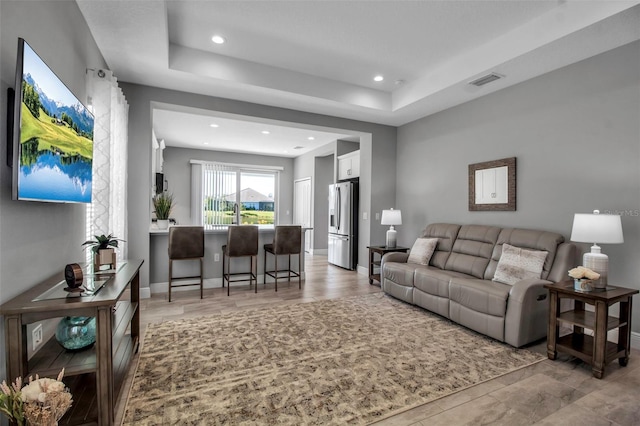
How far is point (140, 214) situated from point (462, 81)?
4.25 m

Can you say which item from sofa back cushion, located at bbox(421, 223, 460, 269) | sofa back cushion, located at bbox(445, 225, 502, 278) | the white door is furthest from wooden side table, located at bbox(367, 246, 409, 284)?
the white door

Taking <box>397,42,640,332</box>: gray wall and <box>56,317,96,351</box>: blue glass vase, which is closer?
<box>56,317,96,351</box>: blue glass vase

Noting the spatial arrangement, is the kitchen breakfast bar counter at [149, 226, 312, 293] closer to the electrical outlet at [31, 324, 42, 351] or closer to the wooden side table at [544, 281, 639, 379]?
the electrical outlet at [31, 324, 42, 351]

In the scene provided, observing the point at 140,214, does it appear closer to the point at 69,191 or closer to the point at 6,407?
the point at 69,191

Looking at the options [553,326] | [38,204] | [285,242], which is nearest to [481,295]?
[553,326]

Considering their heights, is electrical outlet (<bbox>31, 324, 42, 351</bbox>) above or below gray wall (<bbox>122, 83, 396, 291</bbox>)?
below

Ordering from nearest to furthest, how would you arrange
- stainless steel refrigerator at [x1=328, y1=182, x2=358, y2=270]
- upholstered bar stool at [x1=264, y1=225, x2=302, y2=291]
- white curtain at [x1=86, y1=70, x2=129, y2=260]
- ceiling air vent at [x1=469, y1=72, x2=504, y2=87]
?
white curtain at [x1=86, y1=70, x2=129, y2=260], ceiling air vent at [x1=469, y1=72, x2=504, y2=87], upholstered bar stool at [x1=264, y1=225, x2=302, y2=291], stainless steel refrigerator at [x1=328, y1=182, x2=358, y2=270]

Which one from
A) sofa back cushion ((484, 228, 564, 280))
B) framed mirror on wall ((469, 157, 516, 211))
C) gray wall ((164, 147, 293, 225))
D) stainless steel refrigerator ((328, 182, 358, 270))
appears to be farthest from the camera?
gray wall ((164, 147, 293, 225))

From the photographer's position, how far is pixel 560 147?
11.2ft

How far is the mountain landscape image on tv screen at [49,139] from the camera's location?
5.03 ft

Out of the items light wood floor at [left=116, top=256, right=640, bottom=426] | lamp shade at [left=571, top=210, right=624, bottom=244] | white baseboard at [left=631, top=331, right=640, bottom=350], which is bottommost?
light wood floor at [left=116, top=256, right=640, bottom=426]

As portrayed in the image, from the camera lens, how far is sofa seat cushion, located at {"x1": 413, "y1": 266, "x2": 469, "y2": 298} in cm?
346

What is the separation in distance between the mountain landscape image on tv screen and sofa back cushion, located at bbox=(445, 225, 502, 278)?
3.86 m

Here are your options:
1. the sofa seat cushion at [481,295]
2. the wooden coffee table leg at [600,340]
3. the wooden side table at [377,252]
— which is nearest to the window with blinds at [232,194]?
the wooden side table at [377,252]
